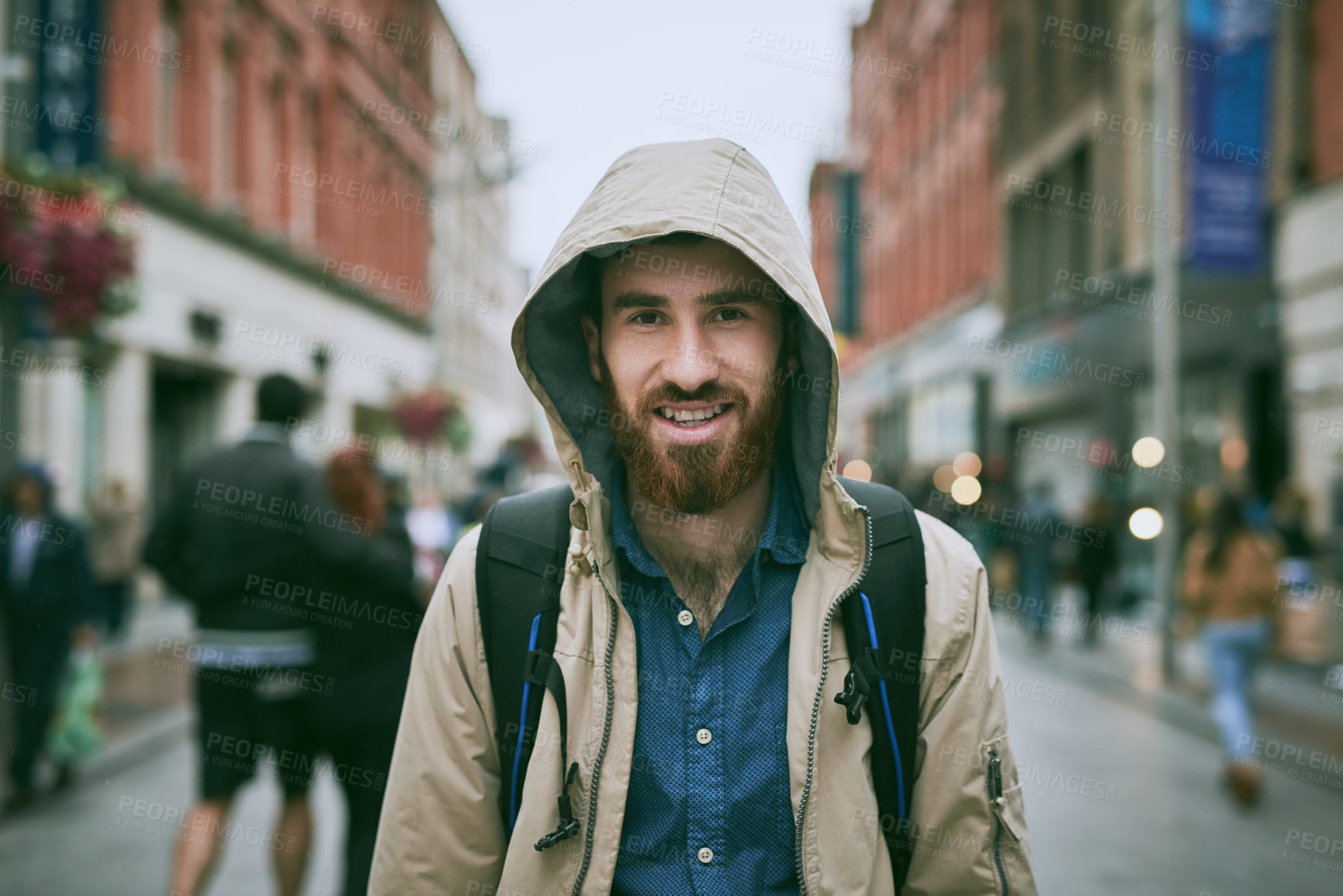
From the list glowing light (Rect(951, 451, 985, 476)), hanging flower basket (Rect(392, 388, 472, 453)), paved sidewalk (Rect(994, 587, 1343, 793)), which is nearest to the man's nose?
paved sidewalk (Rect(994, 587, 1343, 793))

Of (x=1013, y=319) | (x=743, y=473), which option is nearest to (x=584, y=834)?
(x=743, y=473)

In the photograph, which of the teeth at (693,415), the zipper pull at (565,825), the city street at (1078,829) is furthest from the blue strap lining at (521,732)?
the city street at (1078,829)

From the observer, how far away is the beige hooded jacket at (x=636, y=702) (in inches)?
71.6

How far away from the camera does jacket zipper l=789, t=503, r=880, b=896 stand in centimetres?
178

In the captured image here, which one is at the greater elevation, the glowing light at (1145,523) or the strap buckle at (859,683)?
the strap buckle at (859,683)

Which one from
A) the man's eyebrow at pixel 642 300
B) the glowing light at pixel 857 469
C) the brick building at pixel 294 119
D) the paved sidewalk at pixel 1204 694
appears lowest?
the paved sidewalk at pixel 1204 694

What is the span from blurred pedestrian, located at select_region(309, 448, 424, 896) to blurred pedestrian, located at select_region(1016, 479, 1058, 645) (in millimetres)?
9885

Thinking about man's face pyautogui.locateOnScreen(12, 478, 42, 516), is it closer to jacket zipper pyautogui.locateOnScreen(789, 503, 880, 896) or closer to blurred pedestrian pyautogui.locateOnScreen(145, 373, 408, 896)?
blurred pedestrian pyautogui.locateOnScreen(145, 373, 408, 896)

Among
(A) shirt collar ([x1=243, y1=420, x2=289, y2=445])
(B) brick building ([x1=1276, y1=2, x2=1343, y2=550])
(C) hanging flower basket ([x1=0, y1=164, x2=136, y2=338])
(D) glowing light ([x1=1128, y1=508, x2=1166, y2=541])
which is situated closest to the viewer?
(A) shirt collar ([x1=243, y1=420, x2=289, y2=445])

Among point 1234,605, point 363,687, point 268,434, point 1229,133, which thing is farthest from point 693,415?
point 1229,133

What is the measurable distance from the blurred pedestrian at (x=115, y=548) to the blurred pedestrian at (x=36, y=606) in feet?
18.6

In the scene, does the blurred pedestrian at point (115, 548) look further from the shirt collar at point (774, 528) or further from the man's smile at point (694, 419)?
the man's smile at point (694, 419)

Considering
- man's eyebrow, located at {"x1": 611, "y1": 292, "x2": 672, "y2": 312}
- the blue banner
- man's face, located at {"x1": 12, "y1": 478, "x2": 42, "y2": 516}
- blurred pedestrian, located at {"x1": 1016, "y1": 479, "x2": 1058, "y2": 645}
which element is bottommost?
blurred pedestrian, located at {"x1": 1016, "y1": 479, "x2": 1058, "y2": 645}

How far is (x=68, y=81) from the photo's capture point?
417 inches
